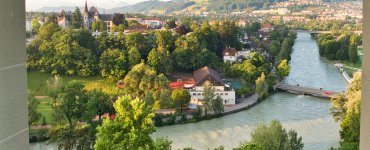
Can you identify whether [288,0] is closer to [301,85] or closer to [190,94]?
[301,85]

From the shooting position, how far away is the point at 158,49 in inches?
298

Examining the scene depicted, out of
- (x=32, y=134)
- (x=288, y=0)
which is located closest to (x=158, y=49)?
(x=32, y=134)

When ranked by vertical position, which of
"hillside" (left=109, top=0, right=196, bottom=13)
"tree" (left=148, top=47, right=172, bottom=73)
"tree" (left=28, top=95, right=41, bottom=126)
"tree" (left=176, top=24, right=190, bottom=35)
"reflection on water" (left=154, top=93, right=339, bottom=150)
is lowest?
"reflection on water" (left=154, top=93, right=339, bottom=150)

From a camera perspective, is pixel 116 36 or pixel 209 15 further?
pixel 209 15

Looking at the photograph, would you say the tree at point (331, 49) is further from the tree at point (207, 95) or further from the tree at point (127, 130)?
the tree at point (127, 130)

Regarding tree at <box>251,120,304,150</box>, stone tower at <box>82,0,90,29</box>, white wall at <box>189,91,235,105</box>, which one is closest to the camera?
tree at <box>251,120,304,150</box>

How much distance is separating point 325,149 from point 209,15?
4.83 metres

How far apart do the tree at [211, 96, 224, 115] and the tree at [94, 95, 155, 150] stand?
3406mm

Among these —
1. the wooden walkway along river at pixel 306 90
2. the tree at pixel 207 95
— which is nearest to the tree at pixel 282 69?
the wooden walkway along river at pixel 306 90

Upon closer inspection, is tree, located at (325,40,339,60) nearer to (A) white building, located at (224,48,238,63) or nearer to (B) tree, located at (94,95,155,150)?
(A) white building, located at (224,48,238,63)

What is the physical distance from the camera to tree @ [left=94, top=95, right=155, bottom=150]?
2.41m

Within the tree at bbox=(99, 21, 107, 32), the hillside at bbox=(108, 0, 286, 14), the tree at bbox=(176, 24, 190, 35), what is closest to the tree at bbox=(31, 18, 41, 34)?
the tree at bbox=(99, 21, 107, 32)

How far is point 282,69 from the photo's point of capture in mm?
7523

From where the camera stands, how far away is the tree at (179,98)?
20.5ft
